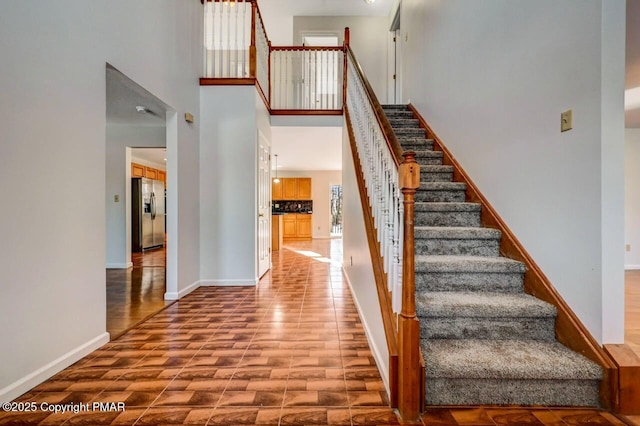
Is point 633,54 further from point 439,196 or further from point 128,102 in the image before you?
point 128,102

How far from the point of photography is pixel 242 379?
65.3 inches

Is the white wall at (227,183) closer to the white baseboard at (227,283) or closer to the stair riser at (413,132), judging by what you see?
the white baseboard at (227,283)

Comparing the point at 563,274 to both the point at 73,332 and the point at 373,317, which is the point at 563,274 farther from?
the point at 73,332

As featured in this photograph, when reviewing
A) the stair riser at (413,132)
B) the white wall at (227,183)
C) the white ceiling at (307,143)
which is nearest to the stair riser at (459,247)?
the stair riser at (413,132)

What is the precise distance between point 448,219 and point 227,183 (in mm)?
2664

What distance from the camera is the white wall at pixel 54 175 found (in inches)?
58.4

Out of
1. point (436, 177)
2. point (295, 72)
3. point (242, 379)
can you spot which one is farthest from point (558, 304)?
point (295, 72)

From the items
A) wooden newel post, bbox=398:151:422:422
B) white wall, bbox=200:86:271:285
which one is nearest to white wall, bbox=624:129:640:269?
wooden newel post, bbox=398:151:422:422

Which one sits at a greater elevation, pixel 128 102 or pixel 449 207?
pixel 128 102

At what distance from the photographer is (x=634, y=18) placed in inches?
78.1

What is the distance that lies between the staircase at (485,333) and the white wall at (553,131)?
0.70ft

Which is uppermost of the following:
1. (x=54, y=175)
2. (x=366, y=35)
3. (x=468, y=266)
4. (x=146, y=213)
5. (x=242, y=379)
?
(x=366, y=35)

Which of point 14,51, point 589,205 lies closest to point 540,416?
point 589,205

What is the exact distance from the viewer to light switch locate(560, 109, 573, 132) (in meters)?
1.65
